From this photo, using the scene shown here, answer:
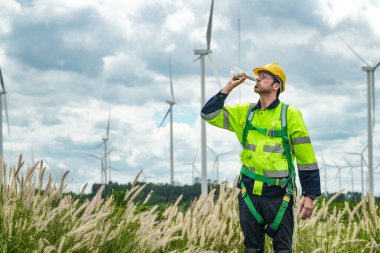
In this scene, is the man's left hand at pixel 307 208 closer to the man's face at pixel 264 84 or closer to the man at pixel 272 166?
the man at pixel 272 166

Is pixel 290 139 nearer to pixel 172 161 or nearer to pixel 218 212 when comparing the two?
pixel 218 212

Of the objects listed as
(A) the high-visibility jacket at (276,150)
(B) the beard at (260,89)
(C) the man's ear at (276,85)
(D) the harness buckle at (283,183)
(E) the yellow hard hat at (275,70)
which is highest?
(E) the yellow hard hat at (275,70)

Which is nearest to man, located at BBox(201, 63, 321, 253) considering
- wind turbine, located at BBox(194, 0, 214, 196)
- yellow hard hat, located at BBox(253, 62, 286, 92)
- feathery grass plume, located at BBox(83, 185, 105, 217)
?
yellow hard hat, located at BBox(253, 62, 286, 92)

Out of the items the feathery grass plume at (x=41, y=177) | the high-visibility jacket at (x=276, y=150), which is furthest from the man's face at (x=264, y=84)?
the feathery grass plume at (x=41, y=177)

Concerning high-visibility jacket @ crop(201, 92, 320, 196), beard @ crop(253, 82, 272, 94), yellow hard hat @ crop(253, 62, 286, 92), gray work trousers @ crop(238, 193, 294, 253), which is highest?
yellow hard hat @ crop(253, 62, 286, 92)

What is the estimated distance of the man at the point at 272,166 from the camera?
7395 millimetres

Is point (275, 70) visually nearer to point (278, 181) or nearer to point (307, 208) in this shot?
point (278, 181)

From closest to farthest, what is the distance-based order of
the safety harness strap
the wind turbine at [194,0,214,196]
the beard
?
the safety harness strap < the beard < the wind turbine at [194,0,214,196]

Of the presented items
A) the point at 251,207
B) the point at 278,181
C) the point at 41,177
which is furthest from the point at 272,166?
the point at 41,177

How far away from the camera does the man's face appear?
7.77 m

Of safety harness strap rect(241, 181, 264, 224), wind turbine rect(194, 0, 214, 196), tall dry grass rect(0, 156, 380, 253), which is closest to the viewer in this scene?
tall dry grass rect(0, 156, 380, 253)

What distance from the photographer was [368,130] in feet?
110

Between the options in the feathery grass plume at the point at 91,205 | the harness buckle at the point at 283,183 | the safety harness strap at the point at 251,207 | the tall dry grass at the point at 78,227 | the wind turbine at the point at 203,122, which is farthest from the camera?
the wind turbine at the point at 203,122

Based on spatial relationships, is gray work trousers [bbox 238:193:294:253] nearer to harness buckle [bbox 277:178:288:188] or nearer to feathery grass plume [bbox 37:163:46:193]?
harness buckle [bbox 277:178:288:188]
